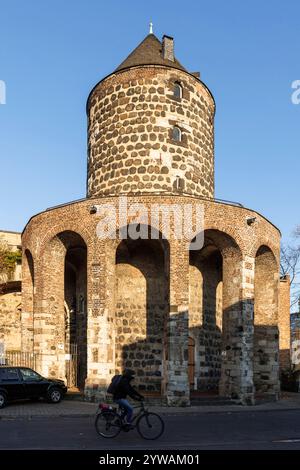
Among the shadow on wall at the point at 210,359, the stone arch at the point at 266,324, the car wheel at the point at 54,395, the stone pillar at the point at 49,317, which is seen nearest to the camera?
the car wheel at the point at 54,395

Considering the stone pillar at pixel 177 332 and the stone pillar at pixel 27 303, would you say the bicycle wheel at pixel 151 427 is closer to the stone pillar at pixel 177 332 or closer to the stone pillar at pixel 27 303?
the stone pillar at pixel 177 332

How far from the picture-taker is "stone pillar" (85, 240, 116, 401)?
20.0 meters

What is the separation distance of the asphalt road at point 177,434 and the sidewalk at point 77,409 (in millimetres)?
611

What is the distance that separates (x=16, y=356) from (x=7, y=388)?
4.44 meters

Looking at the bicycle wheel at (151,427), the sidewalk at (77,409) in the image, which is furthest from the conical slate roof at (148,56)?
the bicycle wheel at (151,427)

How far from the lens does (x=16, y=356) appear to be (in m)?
22.8

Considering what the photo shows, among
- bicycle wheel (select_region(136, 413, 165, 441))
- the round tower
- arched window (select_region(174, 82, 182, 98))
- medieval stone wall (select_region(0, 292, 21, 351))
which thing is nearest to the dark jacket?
bicycle wheel (select_region(136, 413, 165, 441))

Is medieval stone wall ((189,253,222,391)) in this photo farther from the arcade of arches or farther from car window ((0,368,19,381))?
car window ((0,368,19,381))

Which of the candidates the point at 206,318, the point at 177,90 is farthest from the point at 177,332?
the point at 177,90

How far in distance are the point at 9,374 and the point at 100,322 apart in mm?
3687

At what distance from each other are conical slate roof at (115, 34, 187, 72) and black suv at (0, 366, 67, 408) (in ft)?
46.7

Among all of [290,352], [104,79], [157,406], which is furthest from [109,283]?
[290,352]

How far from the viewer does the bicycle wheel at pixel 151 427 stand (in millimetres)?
11898

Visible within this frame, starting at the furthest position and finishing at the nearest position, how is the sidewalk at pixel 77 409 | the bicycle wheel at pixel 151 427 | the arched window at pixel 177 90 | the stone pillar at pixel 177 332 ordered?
the arched window at pixel 177 90 < the stone pillar at pixel 177 332 < the sidewalk at pixel 77 409 < the bicycle wheel at pixel 151 427
